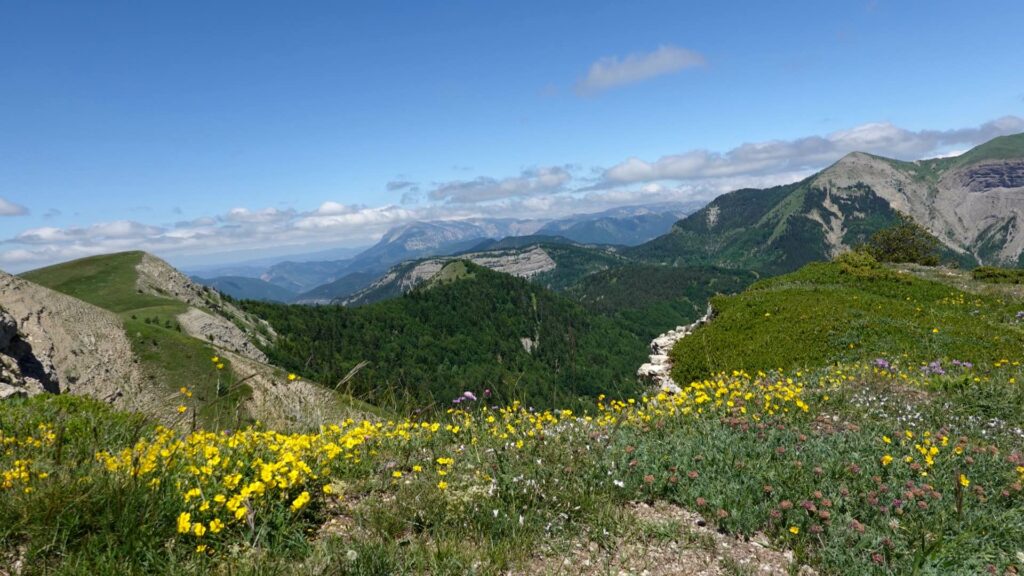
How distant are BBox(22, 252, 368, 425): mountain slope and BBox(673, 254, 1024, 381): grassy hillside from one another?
1254 cm

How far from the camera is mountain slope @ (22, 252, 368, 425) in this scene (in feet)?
25.4

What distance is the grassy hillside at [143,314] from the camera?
5231 cm

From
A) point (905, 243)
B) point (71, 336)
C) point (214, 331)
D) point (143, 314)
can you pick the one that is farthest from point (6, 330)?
point (905, 243)

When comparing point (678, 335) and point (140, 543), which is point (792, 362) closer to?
point (678, 335)

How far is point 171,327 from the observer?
A: 67750 millimetres

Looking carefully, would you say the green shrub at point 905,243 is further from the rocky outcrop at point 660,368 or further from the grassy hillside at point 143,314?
the grassy hillside at point 143,314

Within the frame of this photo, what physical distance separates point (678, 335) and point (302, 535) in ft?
84.3

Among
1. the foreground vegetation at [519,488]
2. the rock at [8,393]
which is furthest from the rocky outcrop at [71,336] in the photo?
the foreground vegetation at [519,488]

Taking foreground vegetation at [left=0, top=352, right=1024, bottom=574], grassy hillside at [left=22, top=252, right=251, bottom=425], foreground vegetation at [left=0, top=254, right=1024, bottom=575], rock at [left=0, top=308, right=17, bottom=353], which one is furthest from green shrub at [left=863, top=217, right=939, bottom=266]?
rock at [left=0, top=308, right=17, bottom=353]

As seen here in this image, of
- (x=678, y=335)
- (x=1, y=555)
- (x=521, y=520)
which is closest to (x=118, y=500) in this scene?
(x=1, y=555)

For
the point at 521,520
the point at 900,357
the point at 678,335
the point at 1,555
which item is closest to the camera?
the point at 1,555

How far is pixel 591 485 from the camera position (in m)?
5.74

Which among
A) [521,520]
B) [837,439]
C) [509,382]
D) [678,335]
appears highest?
[509,382]

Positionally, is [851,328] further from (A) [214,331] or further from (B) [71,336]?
(A) [214,331]
